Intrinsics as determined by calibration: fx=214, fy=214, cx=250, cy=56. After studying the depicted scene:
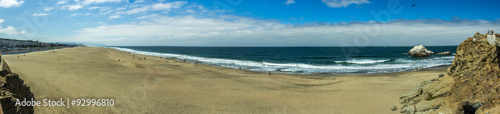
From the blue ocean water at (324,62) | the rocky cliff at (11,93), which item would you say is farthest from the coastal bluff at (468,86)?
the blue ocean water at (324,62)

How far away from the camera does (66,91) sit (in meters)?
9.87

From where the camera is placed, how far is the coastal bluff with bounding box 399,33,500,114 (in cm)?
550

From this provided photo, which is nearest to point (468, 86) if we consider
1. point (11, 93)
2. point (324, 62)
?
point (11, 93)

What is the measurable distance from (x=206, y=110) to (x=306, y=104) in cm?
452

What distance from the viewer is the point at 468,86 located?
6109 mm

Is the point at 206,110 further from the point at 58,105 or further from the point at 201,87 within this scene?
the point at 58,105

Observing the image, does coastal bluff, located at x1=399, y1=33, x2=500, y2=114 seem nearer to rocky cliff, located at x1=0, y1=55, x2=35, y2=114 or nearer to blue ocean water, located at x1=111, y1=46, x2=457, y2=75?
rocky cliff, located at x1=0, y1=55, x2=35, y2=114

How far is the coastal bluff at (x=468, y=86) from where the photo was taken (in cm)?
550

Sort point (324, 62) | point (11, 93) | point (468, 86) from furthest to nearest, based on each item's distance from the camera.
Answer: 1. point (324, 62)
2. point (468, 86)
3. point (11, 93)

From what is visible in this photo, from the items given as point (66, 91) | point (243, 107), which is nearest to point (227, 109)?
point (243, 107)

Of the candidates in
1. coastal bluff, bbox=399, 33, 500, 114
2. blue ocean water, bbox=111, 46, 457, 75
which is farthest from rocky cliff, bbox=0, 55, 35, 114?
blue ocean water, bbox=111, 46, 457, 75

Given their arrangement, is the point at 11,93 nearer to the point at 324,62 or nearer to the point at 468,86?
the point at 468,86

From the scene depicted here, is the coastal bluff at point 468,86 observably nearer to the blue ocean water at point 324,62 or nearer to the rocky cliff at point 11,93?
the rocky cliff at point 11,93

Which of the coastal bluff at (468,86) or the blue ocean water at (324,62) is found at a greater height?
the coastal bluff at (468,86)
